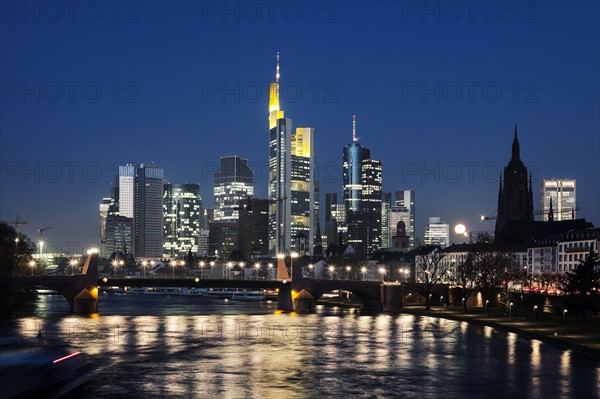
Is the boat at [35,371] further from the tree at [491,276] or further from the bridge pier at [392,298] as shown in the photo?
the bridge pier at [392,298]

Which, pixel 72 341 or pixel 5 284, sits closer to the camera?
pixel 72 341

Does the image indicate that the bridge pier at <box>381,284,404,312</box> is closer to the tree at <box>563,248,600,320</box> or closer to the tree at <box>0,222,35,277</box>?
the tree at <box>563,248,600,320</box>

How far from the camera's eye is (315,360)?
77250mm

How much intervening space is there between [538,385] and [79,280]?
351ft

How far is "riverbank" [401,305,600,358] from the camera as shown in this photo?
8662cm

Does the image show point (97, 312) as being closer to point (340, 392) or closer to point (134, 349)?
point (134, 349)

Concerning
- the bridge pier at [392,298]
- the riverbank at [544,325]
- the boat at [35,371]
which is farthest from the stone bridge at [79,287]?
the boat at [35,371]

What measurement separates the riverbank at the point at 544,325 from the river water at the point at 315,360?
1493mm

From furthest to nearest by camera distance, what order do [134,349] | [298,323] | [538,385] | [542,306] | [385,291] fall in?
[385,291] → [542,306] → [298,323] → [134,349] → [538,385]

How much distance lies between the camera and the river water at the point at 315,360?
60031mm

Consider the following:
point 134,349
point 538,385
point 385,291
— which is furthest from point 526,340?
point 385,291

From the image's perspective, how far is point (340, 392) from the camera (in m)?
58.5

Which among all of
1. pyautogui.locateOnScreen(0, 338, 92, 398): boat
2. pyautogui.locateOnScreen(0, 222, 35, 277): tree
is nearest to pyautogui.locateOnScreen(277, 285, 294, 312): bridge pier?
pyautogui.locateOnScreen(0, 222, 35, 277): tree

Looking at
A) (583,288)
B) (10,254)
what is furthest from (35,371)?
(10,254)
